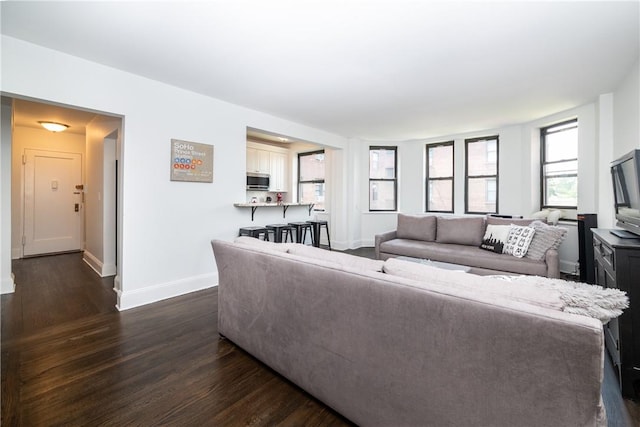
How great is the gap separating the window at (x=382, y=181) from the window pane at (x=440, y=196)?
2.59 feet

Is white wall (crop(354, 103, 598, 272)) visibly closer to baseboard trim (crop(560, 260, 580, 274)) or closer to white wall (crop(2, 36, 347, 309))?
baseboard trim (crop(560, 260, 580, 274))

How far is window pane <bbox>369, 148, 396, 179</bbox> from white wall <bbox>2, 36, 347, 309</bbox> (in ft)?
11.3

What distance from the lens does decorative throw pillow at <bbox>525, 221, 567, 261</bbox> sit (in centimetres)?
319

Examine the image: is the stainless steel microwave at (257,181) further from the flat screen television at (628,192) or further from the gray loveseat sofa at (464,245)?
the flat screen television at (628,192)

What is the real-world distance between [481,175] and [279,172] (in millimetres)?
4521

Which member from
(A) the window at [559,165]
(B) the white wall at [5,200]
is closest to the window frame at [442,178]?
(A) the window at [559,165]

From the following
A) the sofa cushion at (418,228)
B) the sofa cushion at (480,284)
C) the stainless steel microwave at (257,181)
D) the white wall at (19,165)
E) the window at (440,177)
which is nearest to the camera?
the sofa cushion at (480,284)

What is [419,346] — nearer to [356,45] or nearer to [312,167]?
[356,45]

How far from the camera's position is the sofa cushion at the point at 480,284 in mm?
1019

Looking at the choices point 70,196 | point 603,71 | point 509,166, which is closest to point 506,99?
point 603,71

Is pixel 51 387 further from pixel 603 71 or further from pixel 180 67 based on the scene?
pixel 603 71

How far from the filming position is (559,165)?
453 centimetres

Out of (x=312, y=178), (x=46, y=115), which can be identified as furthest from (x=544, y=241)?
(x=46, y=115)

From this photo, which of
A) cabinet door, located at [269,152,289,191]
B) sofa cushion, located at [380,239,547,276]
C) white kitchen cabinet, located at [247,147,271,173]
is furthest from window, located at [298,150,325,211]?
sofa cushion, located at [380,239,547,276]
